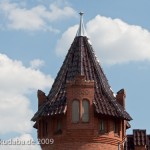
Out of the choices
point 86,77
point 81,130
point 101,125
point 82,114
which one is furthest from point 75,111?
point 86,77

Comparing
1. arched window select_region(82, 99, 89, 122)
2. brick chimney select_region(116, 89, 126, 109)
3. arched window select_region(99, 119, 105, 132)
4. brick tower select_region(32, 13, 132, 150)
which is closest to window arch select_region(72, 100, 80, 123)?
brick tower select_region(32, 13, 132, 150)

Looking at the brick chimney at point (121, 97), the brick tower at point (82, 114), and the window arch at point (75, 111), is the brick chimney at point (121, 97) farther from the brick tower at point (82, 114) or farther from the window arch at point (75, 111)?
the window arch at point (75, 111)

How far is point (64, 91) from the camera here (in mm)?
29312

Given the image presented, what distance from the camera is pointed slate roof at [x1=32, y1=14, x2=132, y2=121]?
28.6 metres

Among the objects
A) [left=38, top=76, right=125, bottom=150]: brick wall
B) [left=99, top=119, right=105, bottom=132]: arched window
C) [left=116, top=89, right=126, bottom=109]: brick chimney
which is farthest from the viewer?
[left=116, top=89, right=126, bottom=109]: brick chimney

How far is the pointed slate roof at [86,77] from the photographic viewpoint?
93.8 feet

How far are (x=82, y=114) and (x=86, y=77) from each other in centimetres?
239

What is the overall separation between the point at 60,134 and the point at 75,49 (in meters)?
5.37


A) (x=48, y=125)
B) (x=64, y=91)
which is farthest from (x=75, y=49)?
(x=48, y=125)

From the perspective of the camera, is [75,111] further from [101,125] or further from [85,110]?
[101,125]

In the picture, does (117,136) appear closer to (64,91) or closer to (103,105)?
(103,105)

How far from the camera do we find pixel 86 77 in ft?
96.9

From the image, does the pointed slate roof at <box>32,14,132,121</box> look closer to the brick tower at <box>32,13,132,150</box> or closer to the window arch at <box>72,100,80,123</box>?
the brick tower at <box>32,13,132,150</box>

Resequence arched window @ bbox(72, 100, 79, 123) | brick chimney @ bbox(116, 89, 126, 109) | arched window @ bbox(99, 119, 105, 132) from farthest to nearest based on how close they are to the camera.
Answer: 1. brick chimney @ bbox(116, 89, 126, 109)
2. arched window @ bbox(99, 119, 105, 132)
3. arched window @ bbox(72, 100, 79, 123)
